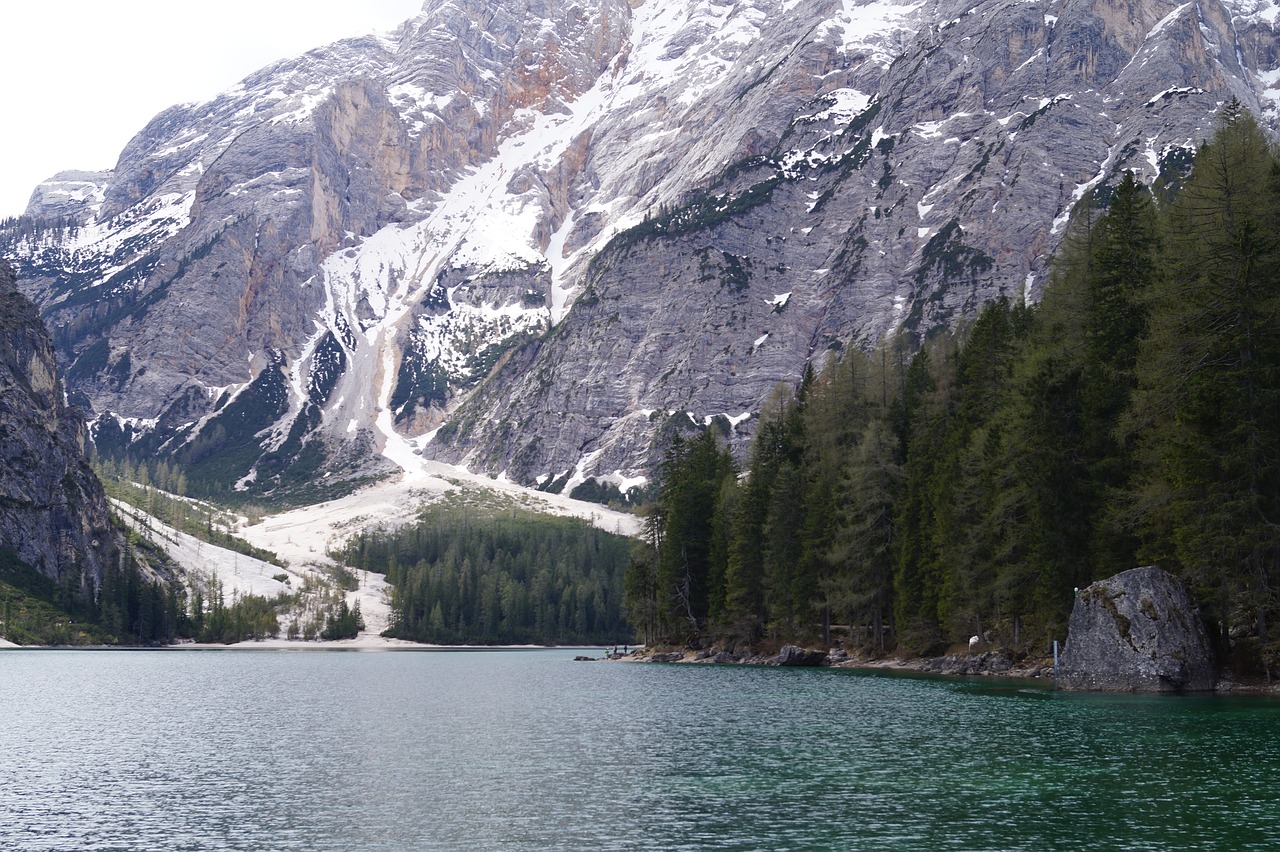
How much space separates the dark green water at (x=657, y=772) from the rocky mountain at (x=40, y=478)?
12572 centimetres

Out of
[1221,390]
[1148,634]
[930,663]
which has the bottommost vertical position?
[930,663]

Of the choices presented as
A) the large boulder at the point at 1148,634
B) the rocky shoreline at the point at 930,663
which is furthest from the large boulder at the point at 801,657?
the large boulder at the point at 1148,634

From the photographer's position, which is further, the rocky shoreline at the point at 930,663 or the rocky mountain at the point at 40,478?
the rocky mountain at the point at 40,478

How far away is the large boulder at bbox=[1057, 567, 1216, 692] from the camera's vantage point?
46750mm

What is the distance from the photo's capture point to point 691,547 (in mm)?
100312

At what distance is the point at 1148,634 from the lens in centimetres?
4738

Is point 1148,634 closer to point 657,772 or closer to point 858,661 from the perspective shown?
point 657,772

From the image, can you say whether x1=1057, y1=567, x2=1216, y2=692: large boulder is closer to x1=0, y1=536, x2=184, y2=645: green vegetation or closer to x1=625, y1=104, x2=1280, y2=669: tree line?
x1=625, y1=104, x2=1280, y2=669: tree line

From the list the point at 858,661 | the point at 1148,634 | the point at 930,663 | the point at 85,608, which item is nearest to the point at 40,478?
the point at 85,608

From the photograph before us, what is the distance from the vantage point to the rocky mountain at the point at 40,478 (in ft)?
547

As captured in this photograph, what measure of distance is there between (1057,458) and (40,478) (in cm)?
16742

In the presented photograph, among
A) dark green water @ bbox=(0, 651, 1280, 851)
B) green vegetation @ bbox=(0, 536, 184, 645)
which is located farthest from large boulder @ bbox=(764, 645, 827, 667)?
green vegetation @ bbox=(0, 536, 184, 645)

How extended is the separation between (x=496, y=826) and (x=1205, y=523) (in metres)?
32.6

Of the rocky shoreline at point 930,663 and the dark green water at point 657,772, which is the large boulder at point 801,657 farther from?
the dark green water at point 657,772
